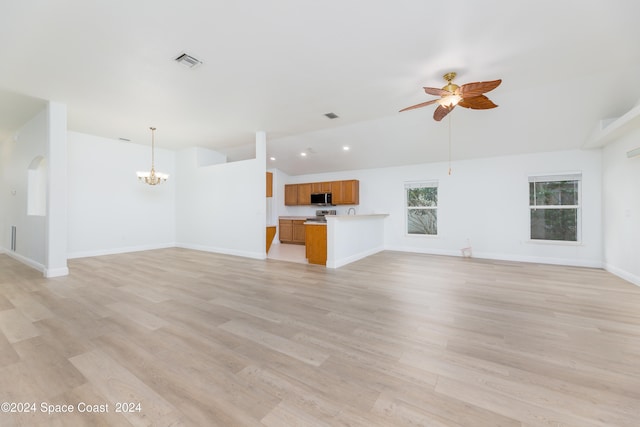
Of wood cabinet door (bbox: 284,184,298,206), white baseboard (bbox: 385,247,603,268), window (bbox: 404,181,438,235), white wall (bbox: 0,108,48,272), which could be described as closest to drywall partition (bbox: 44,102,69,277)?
white wall (bbox: 0,108,48,272)

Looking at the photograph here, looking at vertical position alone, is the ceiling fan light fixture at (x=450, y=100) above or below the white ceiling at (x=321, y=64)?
below

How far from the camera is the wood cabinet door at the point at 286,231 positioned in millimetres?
8797

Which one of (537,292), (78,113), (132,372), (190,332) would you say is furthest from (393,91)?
(78,113)

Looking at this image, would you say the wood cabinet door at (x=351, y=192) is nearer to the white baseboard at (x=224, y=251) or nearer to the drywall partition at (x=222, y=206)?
the drywall partition at (x=222, y=206)

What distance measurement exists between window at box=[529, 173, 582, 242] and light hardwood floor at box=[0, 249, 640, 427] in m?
1.98

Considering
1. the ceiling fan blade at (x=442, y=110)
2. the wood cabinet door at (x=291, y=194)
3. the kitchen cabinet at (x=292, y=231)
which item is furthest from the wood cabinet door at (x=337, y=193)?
the ceiling fan blade at (x=442, y=110)

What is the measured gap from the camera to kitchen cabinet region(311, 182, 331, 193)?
8.20m

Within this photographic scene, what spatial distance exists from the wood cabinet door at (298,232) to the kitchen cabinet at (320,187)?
3.75ft

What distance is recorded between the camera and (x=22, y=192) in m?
5.41

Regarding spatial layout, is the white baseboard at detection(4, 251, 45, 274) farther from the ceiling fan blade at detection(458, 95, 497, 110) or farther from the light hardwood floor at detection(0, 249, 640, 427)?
the ceiling fan blade at detection(458, 95, 497, 110)

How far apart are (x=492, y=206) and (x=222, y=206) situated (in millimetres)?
6682

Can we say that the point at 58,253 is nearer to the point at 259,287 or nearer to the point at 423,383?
the point at 259,287

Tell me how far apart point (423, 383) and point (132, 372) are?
6.42 ft

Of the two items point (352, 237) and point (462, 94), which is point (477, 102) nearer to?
point (462, 94)
